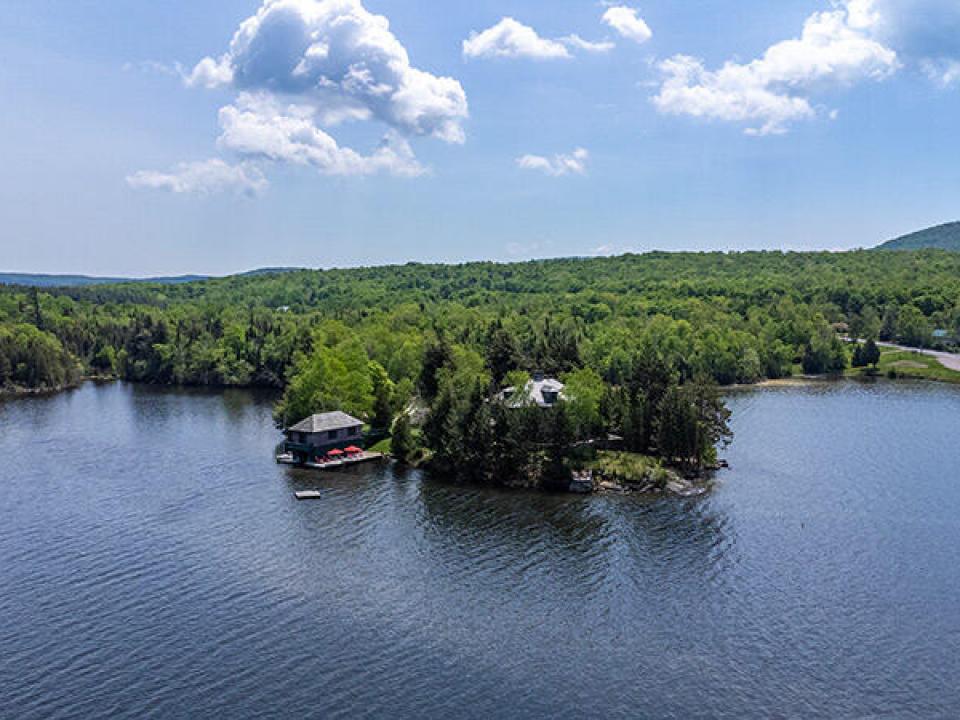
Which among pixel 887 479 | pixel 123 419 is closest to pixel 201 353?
pixel 123 419

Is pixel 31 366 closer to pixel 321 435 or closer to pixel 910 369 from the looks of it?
pixel 321 435

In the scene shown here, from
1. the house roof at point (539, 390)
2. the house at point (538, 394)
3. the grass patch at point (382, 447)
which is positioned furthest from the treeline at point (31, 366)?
the house roof at point (539, 390)

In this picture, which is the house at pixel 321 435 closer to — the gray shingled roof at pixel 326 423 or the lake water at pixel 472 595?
the gray shingled roof at pixel 326 423

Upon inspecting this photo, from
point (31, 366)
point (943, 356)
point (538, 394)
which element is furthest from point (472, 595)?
point (943, 356)

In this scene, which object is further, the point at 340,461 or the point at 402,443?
the point at 402,443

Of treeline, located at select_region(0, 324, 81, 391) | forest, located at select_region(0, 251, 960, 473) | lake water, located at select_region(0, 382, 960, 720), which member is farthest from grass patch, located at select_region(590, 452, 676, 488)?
treeline, located at select_region(0, 324, 81, 391)

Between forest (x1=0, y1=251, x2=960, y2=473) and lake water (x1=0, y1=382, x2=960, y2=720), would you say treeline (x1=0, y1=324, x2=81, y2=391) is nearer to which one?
forest (x1=0, y1=251, x2=960, y2=473)
